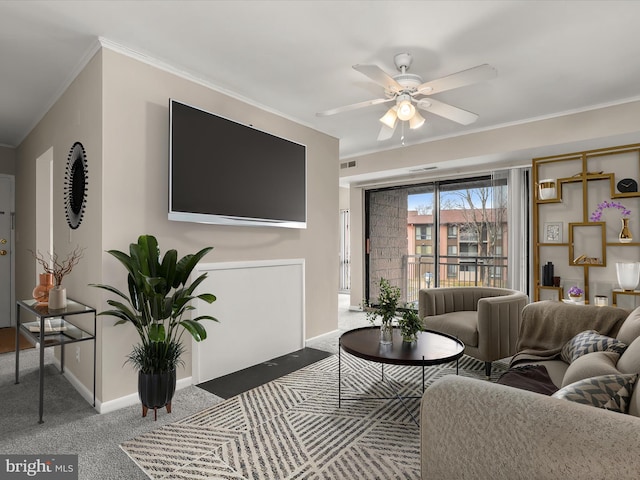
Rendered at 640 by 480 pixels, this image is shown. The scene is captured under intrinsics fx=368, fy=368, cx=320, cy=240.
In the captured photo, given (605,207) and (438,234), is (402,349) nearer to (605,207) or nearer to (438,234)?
(605,207)

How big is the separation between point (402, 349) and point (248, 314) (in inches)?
62.3

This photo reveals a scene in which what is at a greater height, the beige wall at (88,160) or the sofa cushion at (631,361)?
the beige wall at (88,160)

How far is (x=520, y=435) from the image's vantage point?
1.13 metres

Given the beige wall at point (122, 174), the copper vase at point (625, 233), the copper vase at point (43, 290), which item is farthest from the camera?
the copper vase at point (625, 233)

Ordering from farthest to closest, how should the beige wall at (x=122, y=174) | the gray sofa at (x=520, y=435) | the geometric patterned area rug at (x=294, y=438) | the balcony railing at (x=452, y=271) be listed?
1. the balcony railing at (x=452, y=271)
2. the beige wall at (x=122, y=174)
3. the geometric patterned area rug at (x=294, y=438)
4. the gray sofa at (x=520, y=435)

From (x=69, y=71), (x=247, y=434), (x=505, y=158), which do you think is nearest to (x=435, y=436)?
(x=247, y=434)

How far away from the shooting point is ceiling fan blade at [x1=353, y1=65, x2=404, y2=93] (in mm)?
2343

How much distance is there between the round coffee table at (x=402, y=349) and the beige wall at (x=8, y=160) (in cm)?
533

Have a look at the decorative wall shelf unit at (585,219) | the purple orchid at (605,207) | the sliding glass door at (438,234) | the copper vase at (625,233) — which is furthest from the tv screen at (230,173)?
the copper vase at (625,233)

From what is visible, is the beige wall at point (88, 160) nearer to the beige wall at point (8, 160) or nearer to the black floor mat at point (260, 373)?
the black floor mat at point (260, 373)

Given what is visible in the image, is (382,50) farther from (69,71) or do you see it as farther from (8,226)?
(8,226)

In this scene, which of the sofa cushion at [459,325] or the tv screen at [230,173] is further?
A: the sofa cushion at [459,325]

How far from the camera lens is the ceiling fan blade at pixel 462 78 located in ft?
7.55

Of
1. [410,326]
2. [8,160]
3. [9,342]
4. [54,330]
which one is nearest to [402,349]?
[410,326]
